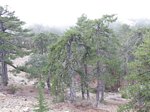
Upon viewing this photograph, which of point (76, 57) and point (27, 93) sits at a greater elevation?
point (76, 57)

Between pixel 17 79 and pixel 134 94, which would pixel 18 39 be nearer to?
pixel 17 79

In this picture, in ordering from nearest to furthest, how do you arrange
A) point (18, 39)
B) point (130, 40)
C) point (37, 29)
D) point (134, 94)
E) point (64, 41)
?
1. point (134, 94)
2. point (64, 41)
3. point (18, 39)
4. point (130, 40)
5. point (37, 29)

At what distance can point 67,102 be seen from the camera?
2919 centimetres

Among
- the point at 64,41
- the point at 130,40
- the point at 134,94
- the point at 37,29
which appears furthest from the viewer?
the point at 37,29

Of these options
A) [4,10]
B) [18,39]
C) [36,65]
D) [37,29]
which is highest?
[37,29]

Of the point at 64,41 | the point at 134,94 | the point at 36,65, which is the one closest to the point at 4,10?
the point at 36,65

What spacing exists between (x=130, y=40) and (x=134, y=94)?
24.2 metres

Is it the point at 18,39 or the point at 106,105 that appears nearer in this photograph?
the point at 106,105

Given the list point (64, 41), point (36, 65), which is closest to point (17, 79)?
point (36, 65)

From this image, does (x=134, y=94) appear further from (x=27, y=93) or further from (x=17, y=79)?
(x=17, y=79)

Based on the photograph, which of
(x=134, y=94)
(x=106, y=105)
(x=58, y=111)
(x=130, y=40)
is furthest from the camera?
(x=130, y=40)

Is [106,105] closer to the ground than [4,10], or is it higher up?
closer to the ground

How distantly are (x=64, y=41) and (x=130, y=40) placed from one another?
16.5 metres

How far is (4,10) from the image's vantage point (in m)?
34.6
